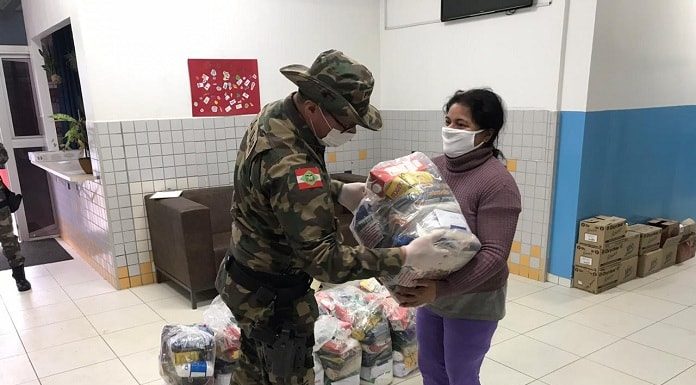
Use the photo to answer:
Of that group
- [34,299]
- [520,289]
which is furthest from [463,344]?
[34,299]

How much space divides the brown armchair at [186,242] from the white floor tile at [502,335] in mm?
1818

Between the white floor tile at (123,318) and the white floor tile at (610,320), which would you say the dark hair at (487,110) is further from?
the white floor tile at (123,318)

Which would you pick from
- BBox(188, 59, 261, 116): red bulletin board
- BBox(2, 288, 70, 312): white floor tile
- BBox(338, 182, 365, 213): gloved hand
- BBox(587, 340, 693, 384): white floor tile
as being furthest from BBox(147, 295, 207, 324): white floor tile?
BBox(587, 340, 693, 384): white floor tile

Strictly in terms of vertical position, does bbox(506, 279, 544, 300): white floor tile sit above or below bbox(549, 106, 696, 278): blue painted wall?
below

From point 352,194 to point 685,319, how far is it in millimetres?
2681

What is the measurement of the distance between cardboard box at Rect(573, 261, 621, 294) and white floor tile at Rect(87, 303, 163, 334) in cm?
291

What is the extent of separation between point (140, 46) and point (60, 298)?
193 centimetres

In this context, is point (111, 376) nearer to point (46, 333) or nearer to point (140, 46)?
point (46, 333)

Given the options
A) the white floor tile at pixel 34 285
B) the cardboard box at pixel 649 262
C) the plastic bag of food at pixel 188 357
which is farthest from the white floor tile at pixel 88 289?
the cardboard box at pixel 649 262

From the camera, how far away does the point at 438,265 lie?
136cm

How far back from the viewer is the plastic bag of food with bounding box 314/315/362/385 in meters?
2.29

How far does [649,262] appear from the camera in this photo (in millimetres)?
3840

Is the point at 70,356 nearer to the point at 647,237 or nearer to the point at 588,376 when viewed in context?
the point at 588,376

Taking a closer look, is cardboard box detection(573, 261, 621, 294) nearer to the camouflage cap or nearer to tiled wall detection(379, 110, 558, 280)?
tiled wall detection(379, 110, 558, 280)
